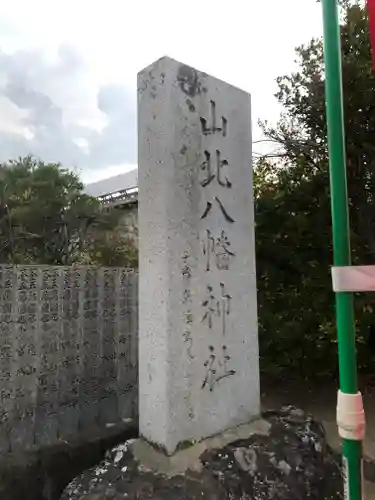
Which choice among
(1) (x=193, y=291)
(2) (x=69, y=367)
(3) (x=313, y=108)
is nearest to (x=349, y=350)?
(1) (x=193, y=291)

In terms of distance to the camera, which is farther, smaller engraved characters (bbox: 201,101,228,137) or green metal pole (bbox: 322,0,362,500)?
smaller engraved characters (bbox: 201,101,228,137)

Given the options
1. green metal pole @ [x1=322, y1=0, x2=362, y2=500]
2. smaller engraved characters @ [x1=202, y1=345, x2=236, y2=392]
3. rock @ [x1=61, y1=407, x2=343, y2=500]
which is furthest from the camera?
smaller engraved characters @ [x1=202, y1=345, x2=236, y2=392]

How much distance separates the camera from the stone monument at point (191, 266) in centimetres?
230

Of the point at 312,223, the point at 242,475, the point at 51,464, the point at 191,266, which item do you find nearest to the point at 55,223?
the point at 312,223

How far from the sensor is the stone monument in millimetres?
2299

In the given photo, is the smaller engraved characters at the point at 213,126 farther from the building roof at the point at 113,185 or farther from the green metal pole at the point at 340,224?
the building roof at the point at 113,185

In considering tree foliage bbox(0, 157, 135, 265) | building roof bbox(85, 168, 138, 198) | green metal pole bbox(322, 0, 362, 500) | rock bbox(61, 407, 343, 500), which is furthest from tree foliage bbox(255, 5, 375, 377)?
building roof bbox(85, 168, 138, 198)

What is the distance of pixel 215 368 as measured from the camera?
97.0 inches

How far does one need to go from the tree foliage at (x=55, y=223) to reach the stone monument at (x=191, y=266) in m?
8.38

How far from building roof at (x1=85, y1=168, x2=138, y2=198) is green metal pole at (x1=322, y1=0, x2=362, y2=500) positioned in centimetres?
1432

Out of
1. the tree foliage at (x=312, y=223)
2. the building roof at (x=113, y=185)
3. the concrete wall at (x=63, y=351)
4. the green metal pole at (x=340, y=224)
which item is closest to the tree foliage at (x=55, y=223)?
the building roof at (x=113, y=185)

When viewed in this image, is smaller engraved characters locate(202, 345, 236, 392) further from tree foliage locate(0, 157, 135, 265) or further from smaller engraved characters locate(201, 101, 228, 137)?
tree foliage locate(0, 157, 135, 265)

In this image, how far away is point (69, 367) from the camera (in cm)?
336

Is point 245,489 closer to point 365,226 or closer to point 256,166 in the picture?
point 365,226
